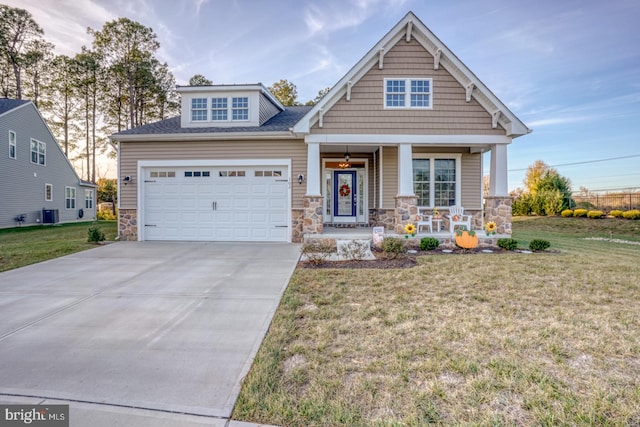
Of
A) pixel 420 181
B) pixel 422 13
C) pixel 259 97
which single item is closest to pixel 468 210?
pixel 420 181

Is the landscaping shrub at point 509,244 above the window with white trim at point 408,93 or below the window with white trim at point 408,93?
below

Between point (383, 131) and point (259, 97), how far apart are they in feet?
16.0

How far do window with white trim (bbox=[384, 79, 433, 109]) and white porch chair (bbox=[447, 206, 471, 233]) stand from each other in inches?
150

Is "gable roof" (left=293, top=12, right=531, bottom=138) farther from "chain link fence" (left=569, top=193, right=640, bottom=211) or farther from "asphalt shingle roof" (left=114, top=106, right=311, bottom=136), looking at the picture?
"chain link fence" (left=569, top=193, right=640, bottom=211)

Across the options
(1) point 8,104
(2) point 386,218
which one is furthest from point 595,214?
(1) point 8,104

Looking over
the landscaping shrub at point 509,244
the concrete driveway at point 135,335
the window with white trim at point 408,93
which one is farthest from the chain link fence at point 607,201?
the concrete driveway at point 135,335

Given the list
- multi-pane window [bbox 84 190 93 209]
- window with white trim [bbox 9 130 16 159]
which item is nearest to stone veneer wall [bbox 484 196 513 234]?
window with white trim [bbox 9 130 16 159]

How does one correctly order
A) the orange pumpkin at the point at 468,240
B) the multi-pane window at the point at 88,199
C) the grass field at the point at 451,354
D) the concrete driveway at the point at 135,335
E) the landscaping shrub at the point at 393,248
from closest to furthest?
the grass field at the point at 451,354 < the concrete driveway at the point at 135,335 < the landscaping shrub at the point at 393,248 < the orange pumpkin at the point at 468,240 < the multi-pane window at the point at 88,199

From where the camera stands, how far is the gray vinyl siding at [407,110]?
31.9 ft

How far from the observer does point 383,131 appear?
9.77 meters

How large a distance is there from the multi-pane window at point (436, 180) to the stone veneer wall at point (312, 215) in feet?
14.2

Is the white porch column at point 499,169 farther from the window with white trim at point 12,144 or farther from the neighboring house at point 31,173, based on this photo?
the window with white trim at point 12,144

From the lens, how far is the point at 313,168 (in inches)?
384

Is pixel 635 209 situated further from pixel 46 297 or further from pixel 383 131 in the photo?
pixel 46 297
